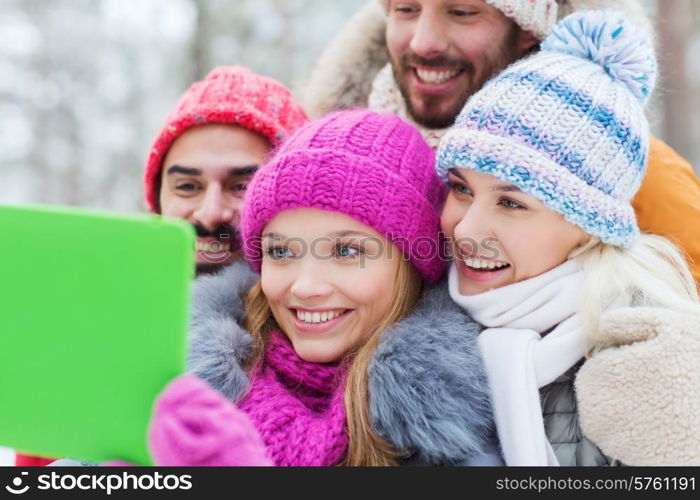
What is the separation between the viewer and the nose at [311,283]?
1.99 m

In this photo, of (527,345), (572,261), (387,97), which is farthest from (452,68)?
(527,345)

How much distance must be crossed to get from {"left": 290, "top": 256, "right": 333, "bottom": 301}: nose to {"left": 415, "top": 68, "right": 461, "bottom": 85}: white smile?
0.99m

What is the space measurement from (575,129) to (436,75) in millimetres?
855

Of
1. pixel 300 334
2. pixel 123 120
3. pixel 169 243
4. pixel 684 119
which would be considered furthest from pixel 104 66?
pixel 169 243

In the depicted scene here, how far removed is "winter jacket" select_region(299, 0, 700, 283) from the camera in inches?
88.3

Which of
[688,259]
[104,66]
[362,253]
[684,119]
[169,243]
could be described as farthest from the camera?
[104,66]

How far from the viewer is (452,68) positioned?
260 centimetres

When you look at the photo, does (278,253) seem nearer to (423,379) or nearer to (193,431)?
(423,379)

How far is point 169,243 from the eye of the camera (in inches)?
51.3

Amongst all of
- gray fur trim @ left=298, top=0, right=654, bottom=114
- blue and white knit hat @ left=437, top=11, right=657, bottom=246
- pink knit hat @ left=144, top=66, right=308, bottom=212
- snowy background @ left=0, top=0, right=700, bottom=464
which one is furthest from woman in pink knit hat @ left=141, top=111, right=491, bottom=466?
snowy background @ left=0, top=0, right=700, bottom=464

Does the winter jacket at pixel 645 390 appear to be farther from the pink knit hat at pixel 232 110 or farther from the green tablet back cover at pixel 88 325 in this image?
the pink knit hat at pixel 232 110
